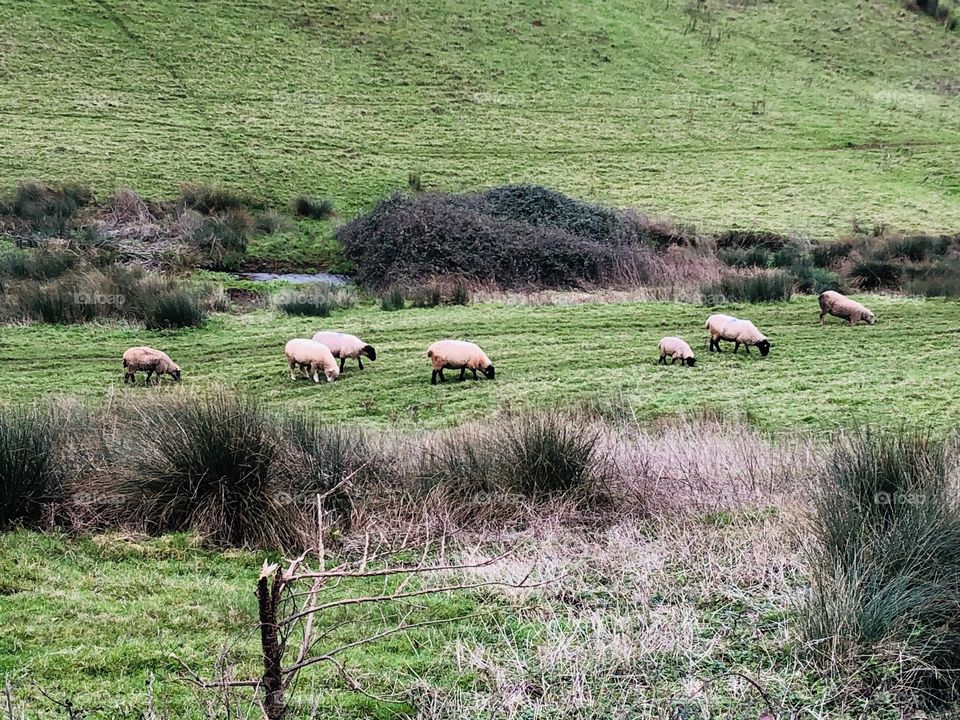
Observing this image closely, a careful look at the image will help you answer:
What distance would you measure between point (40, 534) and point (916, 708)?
19.6 feet

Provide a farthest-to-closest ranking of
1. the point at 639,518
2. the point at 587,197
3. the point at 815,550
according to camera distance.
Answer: the point at 587,197
the point at 639,518
the point at 815,550

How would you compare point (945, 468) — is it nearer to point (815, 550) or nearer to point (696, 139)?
point (815, 550)

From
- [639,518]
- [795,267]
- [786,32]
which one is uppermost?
[786,32]

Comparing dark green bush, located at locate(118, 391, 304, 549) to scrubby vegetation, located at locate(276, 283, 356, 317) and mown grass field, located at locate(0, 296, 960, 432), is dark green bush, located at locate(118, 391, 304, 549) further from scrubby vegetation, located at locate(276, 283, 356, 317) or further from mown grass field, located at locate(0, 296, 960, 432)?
scrubby vegetation, located at locate(276, 283, 356, 317)

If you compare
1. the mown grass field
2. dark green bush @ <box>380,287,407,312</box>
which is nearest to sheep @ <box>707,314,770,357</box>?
the mown grass field

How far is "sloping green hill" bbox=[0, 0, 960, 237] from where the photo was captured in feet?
120

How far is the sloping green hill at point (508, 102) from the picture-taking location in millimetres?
36438

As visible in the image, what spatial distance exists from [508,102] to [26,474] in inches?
1656

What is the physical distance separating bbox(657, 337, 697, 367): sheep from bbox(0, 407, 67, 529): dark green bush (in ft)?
31.8

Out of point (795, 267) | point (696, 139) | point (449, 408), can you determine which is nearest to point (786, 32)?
point (696, 139)

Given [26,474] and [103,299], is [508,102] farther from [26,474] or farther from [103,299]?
[26,474]

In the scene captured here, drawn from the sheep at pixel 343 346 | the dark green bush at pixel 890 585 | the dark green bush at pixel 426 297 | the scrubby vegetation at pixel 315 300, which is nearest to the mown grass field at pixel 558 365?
the sheep at pixel 343 346

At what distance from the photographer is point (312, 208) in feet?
107

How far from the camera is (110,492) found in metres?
6.91
